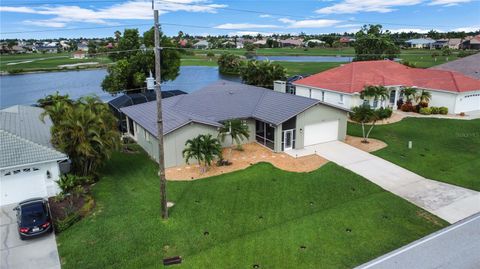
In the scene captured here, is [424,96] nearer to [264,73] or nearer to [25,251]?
[264,73]

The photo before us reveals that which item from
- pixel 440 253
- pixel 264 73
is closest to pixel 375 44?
pixel 264 73

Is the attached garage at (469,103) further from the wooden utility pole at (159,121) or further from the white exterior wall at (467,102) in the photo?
the wooden utility pole at (159,121)

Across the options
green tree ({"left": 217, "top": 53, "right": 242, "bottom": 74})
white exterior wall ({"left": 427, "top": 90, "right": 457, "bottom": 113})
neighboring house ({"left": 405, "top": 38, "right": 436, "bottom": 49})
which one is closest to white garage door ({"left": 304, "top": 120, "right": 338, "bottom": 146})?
white exterior wall ({"left": 427, "top": 90, "right": 457, "bottom": 113})

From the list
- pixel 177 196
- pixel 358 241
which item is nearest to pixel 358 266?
pixel 358 241

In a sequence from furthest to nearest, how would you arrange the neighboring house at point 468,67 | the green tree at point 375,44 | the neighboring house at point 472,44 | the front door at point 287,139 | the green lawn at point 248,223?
the neighboring house at point 472,44
the green tree at point 375,44
the neighboring house at point 468,67
the front door at point 287,139
the green lawn at point 248,223

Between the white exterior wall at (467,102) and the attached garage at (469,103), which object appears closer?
the white exterior wall at (467,102)

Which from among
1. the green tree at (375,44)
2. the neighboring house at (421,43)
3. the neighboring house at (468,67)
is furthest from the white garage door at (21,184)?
the neighboring house at (421,43)
